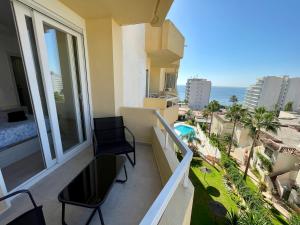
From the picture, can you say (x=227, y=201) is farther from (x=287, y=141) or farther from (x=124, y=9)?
(x=124, y=9)

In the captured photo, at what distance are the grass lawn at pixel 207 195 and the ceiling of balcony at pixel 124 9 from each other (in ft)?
22.7

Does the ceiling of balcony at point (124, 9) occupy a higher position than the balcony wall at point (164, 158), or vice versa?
the ceiling of balcony at point (124, 9)

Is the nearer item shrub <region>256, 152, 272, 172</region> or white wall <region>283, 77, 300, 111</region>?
shrub <region>256, 152, 272, 172</region>

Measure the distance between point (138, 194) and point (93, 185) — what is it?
0.67 meters

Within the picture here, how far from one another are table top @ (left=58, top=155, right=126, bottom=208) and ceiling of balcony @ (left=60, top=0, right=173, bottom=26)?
95.5 inches

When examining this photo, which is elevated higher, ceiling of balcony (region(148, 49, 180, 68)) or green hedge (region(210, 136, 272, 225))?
ceiling of balcony (region(148, 49, 180, 68))

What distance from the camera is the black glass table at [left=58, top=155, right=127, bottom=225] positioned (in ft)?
4.04

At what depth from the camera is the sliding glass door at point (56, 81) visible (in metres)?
1.78

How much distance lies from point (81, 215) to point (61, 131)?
149 cm

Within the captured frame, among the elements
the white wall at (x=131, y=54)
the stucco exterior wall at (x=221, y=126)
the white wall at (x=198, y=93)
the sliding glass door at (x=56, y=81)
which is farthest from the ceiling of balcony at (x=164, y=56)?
the white wall at (x=198, y=93)

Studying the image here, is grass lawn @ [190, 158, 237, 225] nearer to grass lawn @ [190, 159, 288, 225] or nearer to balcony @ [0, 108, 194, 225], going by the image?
grass lawn @ [190, 159, 288, 225]

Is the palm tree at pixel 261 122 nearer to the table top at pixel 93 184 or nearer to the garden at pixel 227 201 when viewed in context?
the garden at pixel 227 201

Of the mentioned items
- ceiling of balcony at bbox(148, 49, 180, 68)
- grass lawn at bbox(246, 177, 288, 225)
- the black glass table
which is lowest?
grass lawn at bbox(246, 177, 288, 225)

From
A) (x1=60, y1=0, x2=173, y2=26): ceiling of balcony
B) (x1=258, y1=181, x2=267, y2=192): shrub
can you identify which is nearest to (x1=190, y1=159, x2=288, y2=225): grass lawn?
(x1=258, y1=181, x2=267, y2=192): shrub
